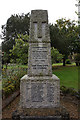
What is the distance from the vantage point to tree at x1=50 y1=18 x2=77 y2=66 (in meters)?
20.5

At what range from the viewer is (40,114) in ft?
10.5

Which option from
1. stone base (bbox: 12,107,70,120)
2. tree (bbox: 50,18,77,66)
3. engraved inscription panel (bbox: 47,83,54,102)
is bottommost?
stone base (bbox: 12,107,70,120)

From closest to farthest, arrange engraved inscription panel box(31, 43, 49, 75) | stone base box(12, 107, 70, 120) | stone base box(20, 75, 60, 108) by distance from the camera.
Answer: stone base box(12, 107, 70, 120) → stone base box(20, 75, 60, 108) → engraved inscription panel box(31, 43, 49, 75)

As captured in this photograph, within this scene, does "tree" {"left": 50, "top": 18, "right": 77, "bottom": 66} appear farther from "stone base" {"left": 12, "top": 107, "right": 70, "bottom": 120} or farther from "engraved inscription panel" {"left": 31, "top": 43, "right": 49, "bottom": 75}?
"stone base" {"left": 12, "top": 107, "right": 70, "bottom": 120}

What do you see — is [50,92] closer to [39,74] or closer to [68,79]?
[39,74]

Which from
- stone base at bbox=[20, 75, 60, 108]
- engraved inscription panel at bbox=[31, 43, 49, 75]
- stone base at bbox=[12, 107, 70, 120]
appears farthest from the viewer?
engraved inscription panel at bbox=[31, 43, 49, 75]

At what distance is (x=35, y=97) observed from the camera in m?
3.57

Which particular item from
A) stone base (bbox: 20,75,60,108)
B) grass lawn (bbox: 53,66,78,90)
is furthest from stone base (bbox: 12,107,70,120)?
grass lawn (bbox: 53,66,78,90)

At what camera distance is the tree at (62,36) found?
20.5m

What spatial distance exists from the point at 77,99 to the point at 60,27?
21.3 meters

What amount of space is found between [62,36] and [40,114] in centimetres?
2123

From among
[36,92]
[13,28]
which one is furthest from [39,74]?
[13,28]

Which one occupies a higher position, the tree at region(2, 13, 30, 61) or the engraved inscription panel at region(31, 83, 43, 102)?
the tree at region(2, 13, 30, 61)

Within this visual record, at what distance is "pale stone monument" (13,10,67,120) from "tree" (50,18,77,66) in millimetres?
16464
